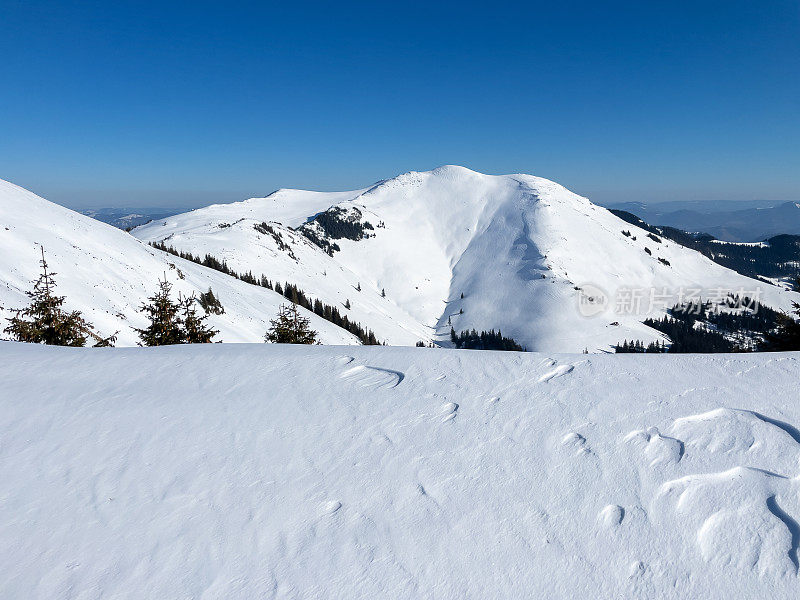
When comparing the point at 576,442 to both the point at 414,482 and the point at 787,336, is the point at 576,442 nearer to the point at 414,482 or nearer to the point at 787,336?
the point at 414,482

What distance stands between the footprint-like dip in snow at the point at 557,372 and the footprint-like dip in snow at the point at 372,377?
2.08 m

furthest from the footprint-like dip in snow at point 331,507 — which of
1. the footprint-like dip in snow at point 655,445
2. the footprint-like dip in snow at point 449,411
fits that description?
the footprint-like dip in snow at point 655,445

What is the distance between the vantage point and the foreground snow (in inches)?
121

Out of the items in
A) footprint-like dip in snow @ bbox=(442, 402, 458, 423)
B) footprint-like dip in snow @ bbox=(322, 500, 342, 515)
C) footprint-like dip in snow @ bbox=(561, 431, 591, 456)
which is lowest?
footprint-like dip in snow @ bbox=(322, 500, 342, 515)

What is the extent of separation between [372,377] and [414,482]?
2222 millimetres

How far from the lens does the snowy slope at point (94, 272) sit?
1028 inches

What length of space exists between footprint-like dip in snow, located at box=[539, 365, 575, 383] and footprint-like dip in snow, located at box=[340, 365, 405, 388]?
6.81ft

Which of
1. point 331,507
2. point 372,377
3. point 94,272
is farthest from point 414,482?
point 94,272

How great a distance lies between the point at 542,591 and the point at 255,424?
3.58 meters

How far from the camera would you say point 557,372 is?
5.69 metres

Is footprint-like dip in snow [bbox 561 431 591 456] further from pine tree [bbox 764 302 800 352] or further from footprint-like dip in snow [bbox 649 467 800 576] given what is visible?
pine tree [bbox 764 302 800 352]

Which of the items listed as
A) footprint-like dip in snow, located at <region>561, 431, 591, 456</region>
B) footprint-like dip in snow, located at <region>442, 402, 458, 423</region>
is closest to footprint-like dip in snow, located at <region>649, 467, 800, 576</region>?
footprint-like dip in snow, located at <region>561, 431, 591, 456</region>

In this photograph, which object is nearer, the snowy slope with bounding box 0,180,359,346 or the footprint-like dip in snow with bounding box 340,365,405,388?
the footprint-like dip in snow with bounding box 340,365,405,388

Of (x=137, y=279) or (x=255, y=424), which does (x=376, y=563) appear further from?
(x=137, y=279)
